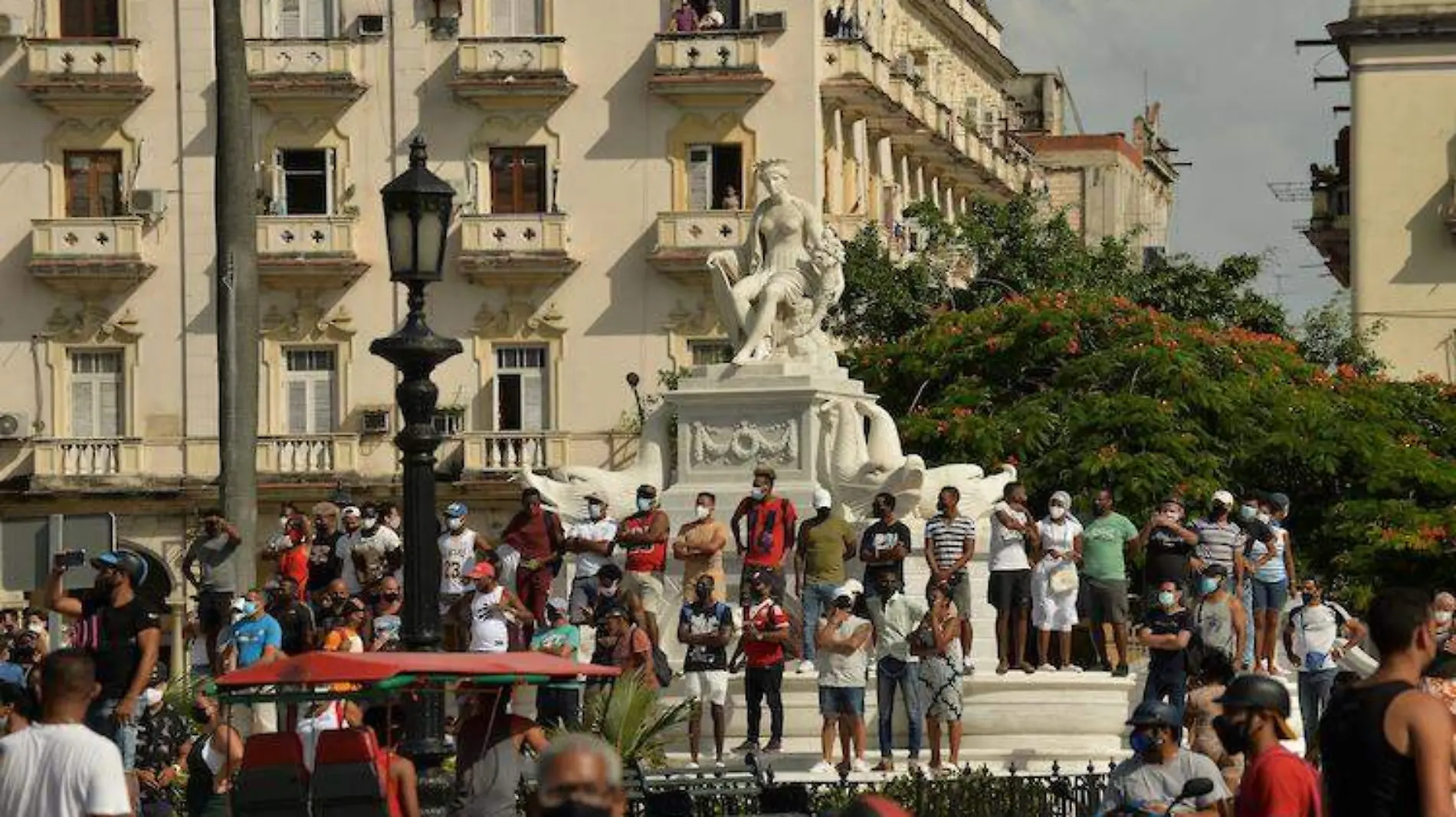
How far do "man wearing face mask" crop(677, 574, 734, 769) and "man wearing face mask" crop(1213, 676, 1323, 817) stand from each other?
12896 mm

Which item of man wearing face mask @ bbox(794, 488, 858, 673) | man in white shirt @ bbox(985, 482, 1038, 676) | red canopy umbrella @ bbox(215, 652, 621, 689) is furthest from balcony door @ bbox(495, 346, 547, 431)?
red canopy umbrella @ bbox(215, 652, 621, 689)

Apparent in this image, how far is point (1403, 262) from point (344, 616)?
3972cm

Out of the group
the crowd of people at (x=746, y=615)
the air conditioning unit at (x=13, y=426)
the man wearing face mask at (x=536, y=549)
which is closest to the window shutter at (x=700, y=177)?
A: the air conditioning unit at (x=13, y=426)

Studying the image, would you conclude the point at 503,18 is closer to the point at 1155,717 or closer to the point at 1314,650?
the point at 1314,650

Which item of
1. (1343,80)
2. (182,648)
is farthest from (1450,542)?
(1343,80)

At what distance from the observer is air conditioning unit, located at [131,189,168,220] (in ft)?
197

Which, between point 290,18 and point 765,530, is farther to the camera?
point 290,18

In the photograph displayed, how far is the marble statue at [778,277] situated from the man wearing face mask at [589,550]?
5.93ft

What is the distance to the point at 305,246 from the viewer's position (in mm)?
60156

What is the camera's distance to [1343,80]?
70.1 meters

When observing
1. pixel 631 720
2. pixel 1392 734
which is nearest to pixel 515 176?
pixel 631 720

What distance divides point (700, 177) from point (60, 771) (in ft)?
152

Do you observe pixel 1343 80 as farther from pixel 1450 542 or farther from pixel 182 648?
pixel 182 648

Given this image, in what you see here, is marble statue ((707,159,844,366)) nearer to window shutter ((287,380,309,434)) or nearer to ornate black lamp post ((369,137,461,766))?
ornate black lamp post ((369,137,461,766))
